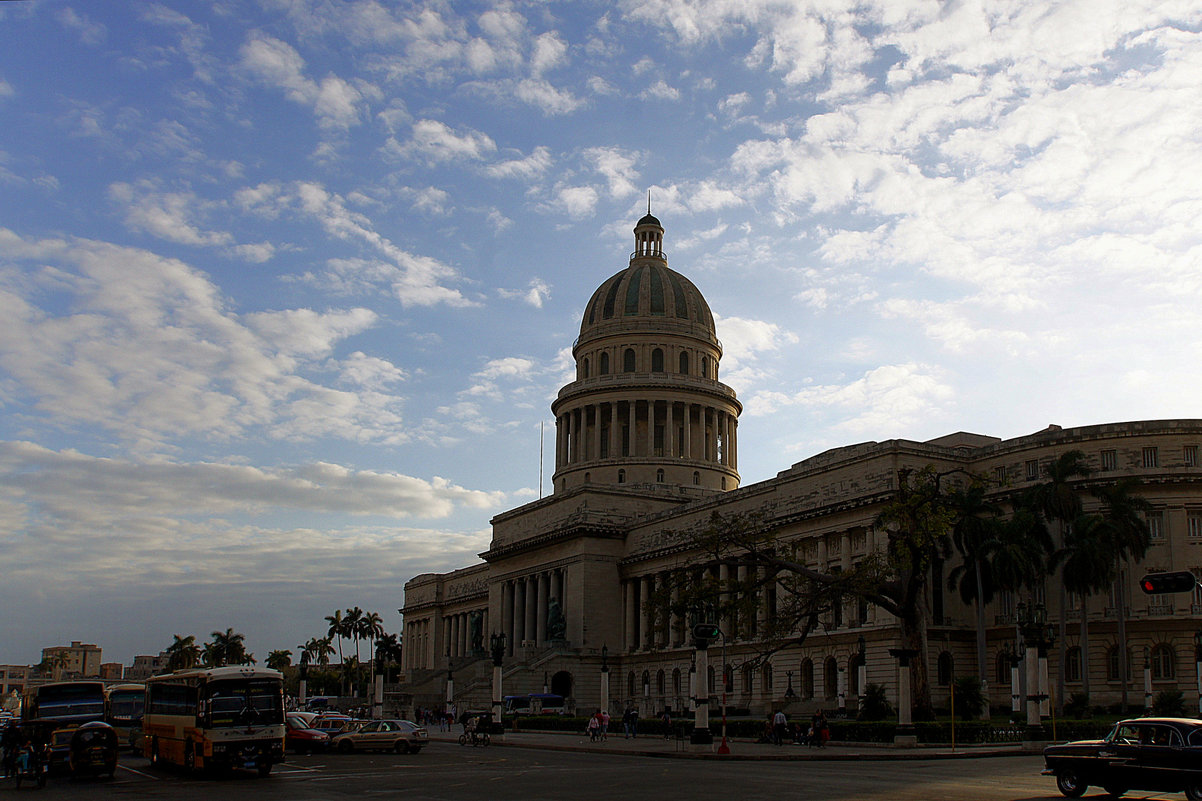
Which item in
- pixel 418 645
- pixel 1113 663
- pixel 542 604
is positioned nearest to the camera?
pixel 1113 663

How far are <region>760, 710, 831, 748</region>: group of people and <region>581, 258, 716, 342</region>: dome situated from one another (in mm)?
64263

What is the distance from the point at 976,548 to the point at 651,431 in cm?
5015

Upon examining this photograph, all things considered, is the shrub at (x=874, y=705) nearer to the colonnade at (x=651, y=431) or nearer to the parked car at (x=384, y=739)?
the parked car at (x=384, y=739)

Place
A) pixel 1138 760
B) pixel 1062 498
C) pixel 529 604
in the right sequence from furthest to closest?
pixel 529 604 < pixel 1062 498 < pixel 1138 760

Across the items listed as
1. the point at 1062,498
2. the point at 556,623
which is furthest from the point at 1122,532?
the point at 556,623

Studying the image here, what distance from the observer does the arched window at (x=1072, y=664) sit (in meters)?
59.8

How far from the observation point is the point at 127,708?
5122 centimetres

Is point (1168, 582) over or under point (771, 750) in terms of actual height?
over

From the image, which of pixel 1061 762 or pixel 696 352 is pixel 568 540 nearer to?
pixel 696 352

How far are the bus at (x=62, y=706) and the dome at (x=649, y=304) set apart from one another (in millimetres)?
74021

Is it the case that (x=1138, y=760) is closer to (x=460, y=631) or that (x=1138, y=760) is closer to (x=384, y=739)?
(x=384, y=739)

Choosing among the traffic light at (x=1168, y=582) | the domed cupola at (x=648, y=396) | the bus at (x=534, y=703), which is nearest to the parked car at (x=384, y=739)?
the traffic light at (x=1168, y=582)

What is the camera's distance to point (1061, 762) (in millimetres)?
24766

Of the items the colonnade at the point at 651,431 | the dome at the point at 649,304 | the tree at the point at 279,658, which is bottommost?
the tree at the point at 279,658
